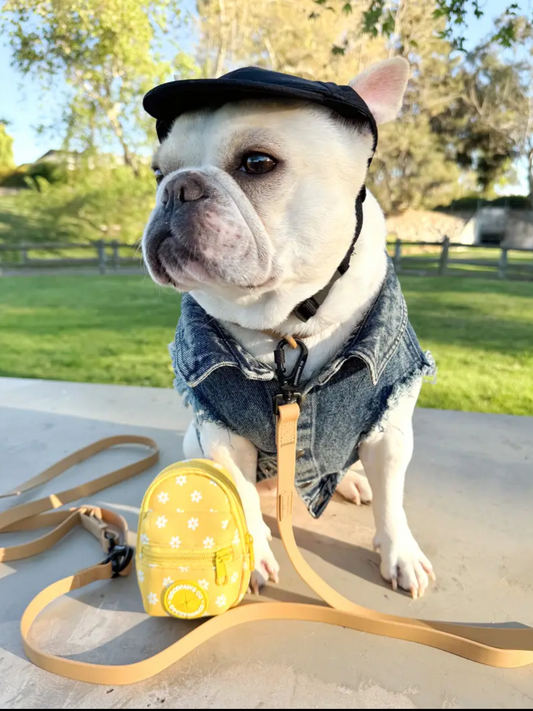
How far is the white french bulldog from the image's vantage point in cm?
95

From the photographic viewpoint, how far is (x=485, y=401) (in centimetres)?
309

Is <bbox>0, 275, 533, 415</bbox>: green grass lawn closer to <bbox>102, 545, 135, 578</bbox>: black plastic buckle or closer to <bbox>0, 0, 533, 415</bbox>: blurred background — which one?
<bbox>0, 0, 533, 415</bbox>: blurred background

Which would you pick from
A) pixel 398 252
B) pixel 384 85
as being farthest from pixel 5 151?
pixel 384 85

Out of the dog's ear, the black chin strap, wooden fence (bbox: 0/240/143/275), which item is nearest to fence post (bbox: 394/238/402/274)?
wooden fence (bbox: 0/240/143/275)

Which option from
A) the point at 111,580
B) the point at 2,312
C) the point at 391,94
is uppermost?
the point at 391,94

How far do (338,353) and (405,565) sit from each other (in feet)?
1.75

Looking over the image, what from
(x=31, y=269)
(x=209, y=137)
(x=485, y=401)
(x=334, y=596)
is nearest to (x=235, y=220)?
(x=209, y=137)

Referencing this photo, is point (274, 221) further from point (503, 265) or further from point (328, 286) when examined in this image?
point (503, 265)

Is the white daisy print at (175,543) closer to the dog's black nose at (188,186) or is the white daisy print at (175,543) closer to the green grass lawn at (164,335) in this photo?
the dog's black nose at (188,186)

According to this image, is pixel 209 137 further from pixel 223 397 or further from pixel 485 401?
pixel 485 401

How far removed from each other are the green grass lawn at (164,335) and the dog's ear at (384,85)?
85.7 inches

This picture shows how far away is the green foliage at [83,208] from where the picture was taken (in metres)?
8.71

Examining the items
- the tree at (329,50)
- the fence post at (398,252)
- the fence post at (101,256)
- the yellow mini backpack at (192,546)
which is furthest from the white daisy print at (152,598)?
the fence post at (101,256)

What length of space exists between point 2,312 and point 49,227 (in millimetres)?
3763
